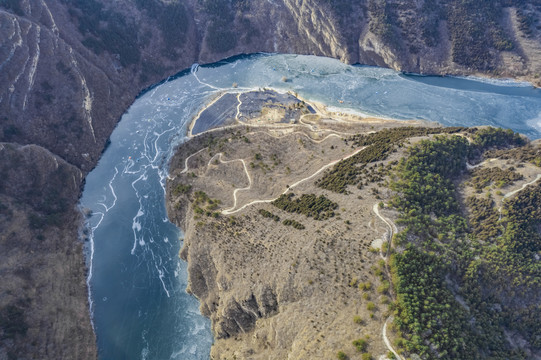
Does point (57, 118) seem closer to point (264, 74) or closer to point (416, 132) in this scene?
point (264, 74)

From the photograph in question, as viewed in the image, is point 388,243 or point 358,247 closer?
point 388,243

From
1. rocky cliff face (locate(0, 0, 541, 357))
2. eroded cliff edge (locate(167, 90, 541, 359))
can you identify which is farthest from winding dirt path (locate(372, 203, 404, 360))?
rocky cliff face (locate(0, 0, 541, 357))

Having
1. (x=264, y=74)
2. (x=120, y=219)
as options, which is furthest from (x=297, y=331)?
(x=264, y=74)

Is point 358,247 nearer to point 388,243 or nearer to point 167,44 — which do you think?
point 388,243

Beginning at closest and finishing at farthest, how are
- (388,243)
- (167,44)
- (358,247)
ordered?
(388,243), (358,247), (167,44)

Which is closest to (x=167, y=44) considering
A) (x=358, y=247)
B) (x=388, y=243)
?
(x=358, y=247)

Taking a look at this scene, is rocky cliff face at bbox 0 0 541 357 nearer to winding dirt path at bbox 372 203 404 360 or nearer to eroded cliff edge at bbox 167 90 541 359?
eroded cliff edge at bbox 167 90 541 359
